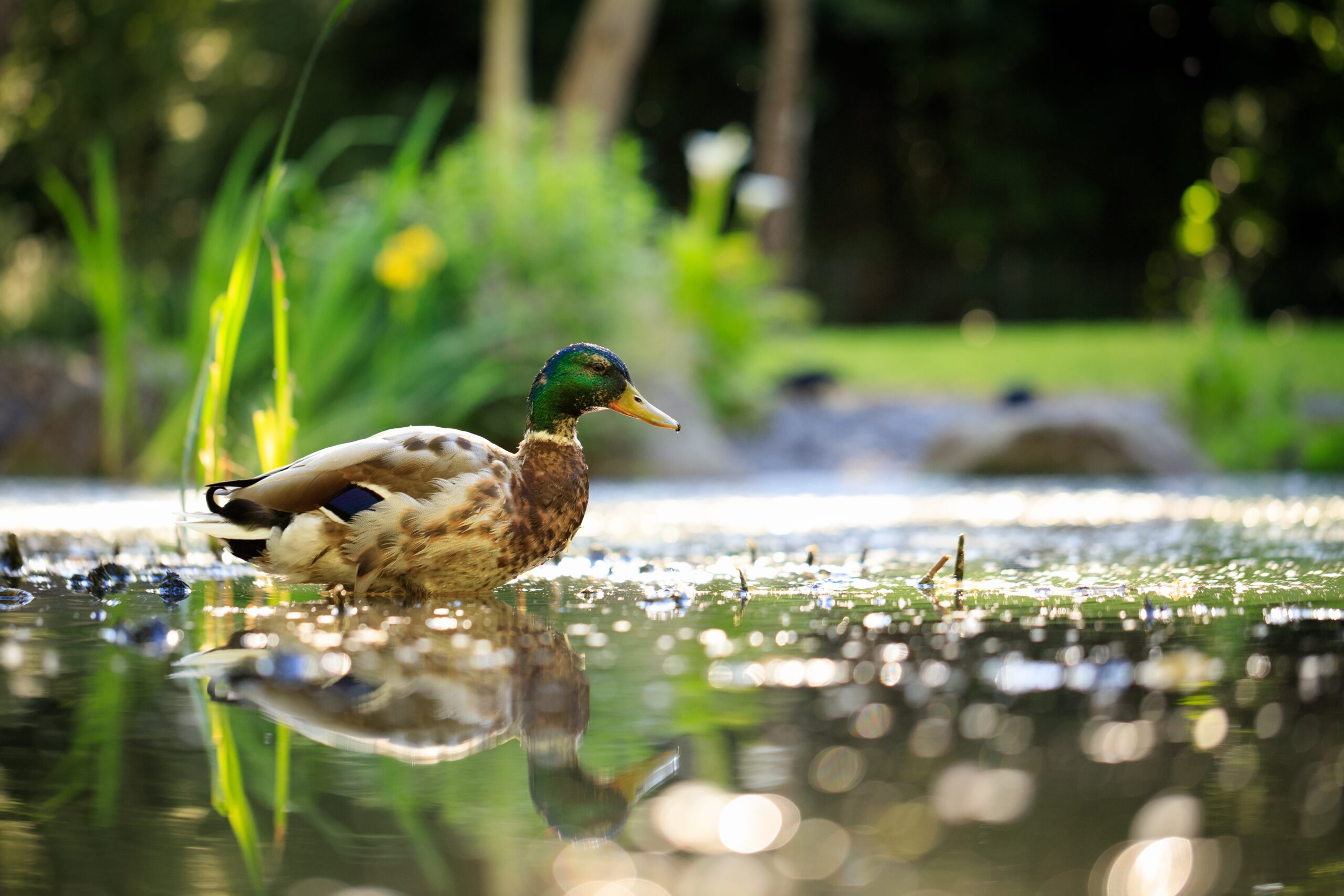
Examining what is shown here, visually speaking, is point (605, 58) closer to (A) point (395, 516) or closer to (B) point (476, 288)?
(B) point (476, 288)

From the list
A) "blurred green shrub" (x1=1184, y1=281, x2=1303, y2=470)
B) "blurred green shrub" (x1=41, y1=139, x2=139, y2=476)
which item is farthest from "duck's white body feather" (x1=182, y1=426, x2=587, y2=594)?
"blurred green shrub" (x1=1184, y1=281, x2=1303, y2=470)

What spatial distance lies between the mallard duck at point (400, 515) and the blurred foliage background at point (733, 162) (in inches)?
241

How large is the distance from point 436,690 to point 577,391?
1460 millimetres

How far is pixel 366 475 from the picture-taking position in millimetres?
3529

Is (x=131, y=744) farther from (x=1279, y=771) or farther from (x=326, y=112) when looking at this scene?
(x=326, y=112)

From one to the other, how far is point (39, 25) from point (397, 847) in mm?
22065

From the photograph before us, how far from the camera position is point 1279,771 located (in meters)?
1.97

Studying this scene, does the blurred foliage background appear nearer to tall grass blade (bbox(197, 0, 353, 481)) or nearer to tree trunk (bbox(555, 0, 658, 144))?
tree trunk (bbox(555, 0, 658, 144))

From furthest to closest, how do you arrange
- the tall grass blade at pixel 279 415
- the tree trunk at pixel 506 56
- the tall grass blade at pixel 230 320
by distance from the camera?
the tree trunk at pixel 506 56 → the tall grass blade at pixel 279 415 → the tall grass blade at pixel 230 320

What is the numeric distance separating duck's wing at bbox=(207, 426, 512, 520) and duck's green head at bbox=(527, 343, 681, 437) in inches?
10.4

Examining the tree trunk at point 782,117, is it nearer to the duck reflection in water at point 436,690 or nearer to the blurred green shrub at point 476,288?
the blurred green shrub at point 476,288

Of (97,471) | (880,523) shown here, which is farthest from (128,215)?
(880,523)

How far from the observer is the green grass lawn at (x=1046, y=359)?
14578 millimetres

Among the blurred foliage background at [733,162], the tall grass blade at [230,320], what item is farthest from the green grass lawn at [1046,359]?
the tall grass blade at [230,320]
